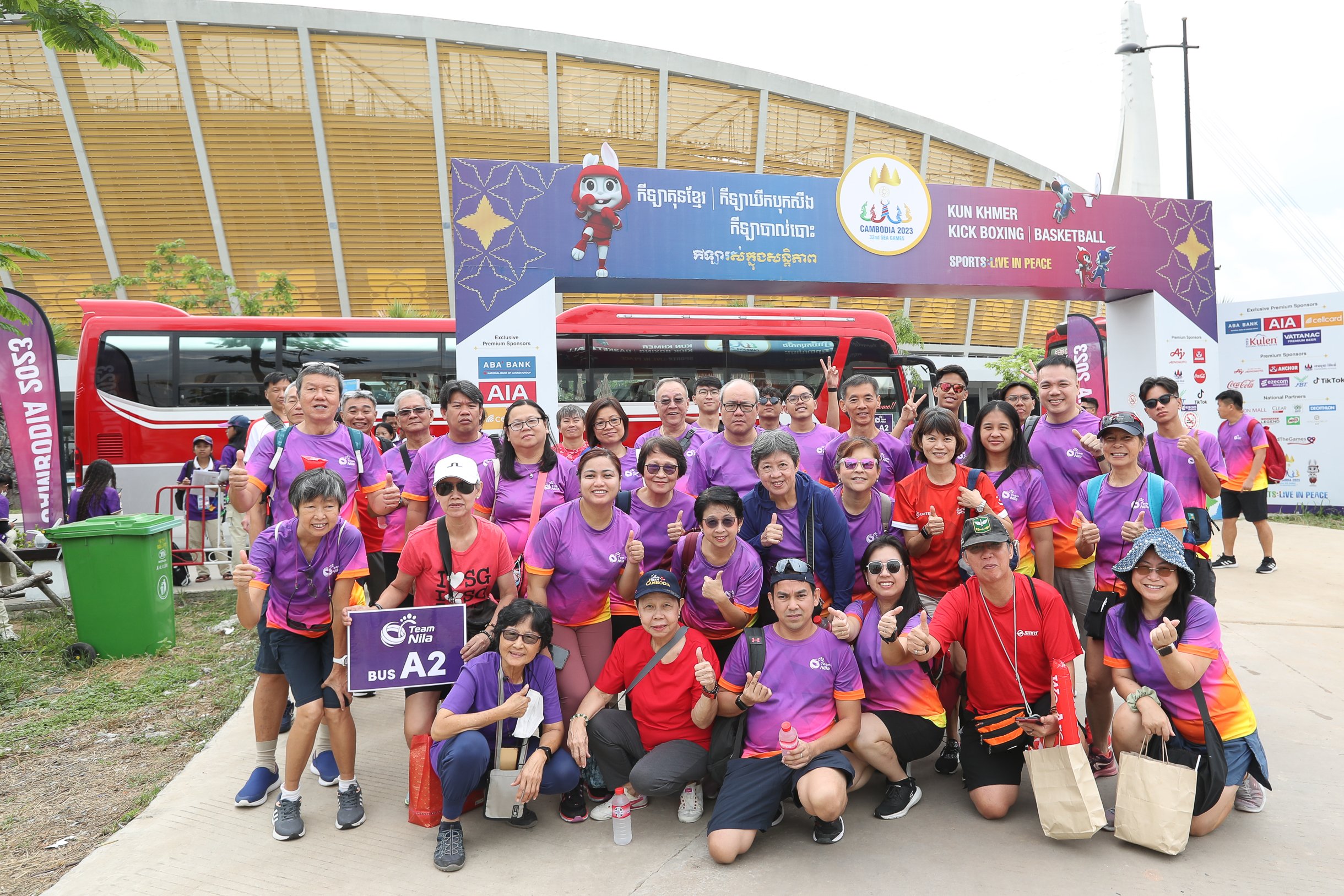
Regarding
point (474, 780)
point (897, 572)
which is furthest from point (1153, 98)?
point (474, 780)

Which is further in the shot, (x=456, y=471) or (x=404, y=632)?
(x=456, y=471)

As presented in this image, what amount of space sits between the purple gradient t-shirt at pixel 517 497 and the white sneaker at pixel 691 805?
4.96ft

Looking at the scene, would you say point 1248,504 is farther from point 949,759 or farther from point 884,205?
point 949,759

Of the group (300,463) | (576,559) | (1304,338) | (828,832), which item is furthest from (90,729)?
(1304,338)

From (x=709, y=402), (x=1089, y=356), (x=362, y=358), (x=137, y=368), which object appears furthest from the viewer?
(x=1089, y=356)

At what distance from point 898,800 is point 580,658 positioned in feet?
5.34

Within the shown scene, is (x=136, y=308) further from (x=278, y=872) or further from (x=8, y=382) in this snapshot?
(x=278, y=872)

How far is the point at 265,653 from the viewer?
347 centimetres

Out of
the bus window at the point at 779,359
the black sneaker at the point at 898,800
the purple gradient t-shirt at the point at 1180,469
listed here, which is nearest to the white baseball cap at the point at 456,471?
the black sneaker at the point at 898,800

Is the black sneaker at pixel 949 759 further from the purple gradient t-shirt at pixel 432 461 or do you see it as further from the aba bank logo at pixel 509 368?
the aba bank logo at pixel 509 368

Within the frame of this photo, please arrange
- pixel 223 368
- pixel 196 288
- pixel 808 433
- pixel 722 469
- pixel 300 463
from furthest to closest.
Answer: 1. pixel 196 288
2. pixel 223 368
3. pixel 808 433
4. pixel 722 469
5. pixel 300 463

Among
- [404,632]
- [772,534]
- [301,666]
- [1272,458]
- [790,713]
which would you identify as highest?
[1272,458]

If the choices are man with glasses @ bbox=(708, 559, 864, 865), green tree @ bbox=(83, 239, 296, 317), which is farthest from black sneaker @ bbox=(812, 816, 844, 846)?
green tree @ bbox=(83, 239, 296, 317)

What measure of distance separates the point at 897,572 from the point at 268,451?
3390 millimetres
